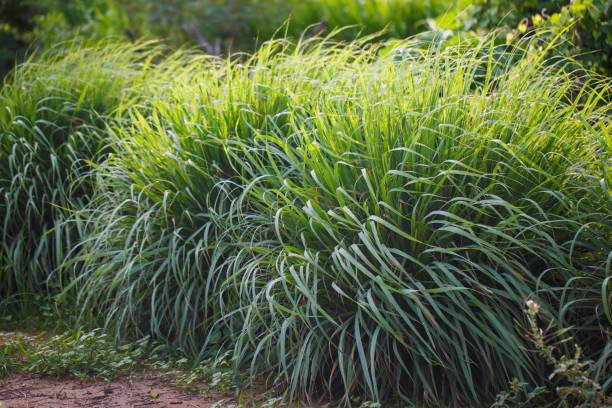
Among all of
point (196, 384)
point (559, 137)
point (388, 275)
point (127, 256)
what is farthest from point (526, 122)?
point (127, 256)

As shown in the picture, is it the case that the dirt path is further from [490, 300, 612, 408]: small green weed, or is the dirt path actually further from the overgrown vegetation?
[490, 300, 612, 408]: small green weed

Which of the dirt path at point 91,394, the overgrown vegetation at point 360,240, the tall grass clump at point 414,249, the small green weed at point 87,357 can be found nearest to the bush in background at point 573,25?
the overgrown vegetation at point 360,240

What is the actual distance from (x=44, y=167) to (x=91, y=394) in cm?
193

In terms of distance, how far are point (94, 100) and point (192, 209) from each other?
1.63m

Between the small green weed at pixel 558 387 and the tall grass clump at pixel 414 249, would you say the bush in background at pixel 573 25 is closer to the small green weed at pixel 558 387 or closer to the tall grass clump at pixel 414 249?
the tall grass clump at pixel 414 249

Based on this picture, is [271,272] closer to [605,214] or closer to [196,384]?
[196,384]

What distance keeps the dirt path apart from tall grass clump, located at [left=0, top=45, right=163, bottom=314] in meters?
0.95

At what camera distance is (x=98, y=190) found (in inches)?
154

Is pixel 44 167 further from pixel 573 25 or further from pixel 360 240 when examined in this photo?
pixel 573 25

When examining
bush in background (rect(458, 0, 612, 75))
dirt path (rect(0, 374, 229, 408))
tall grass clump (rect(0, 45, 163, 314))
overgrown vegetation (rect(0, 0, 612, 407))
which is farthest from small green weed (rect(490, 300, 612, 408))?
tall grass clump (rect(0, 45, 163, 314))

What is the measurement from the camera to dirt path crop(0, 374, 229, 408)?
110 inches

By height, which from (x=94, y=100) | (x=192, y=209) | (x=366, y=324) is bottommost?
(x=366, y=324)

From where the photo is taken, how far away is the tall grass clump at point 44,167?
4.02 m

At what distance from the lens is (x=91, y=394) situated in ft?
9.50
